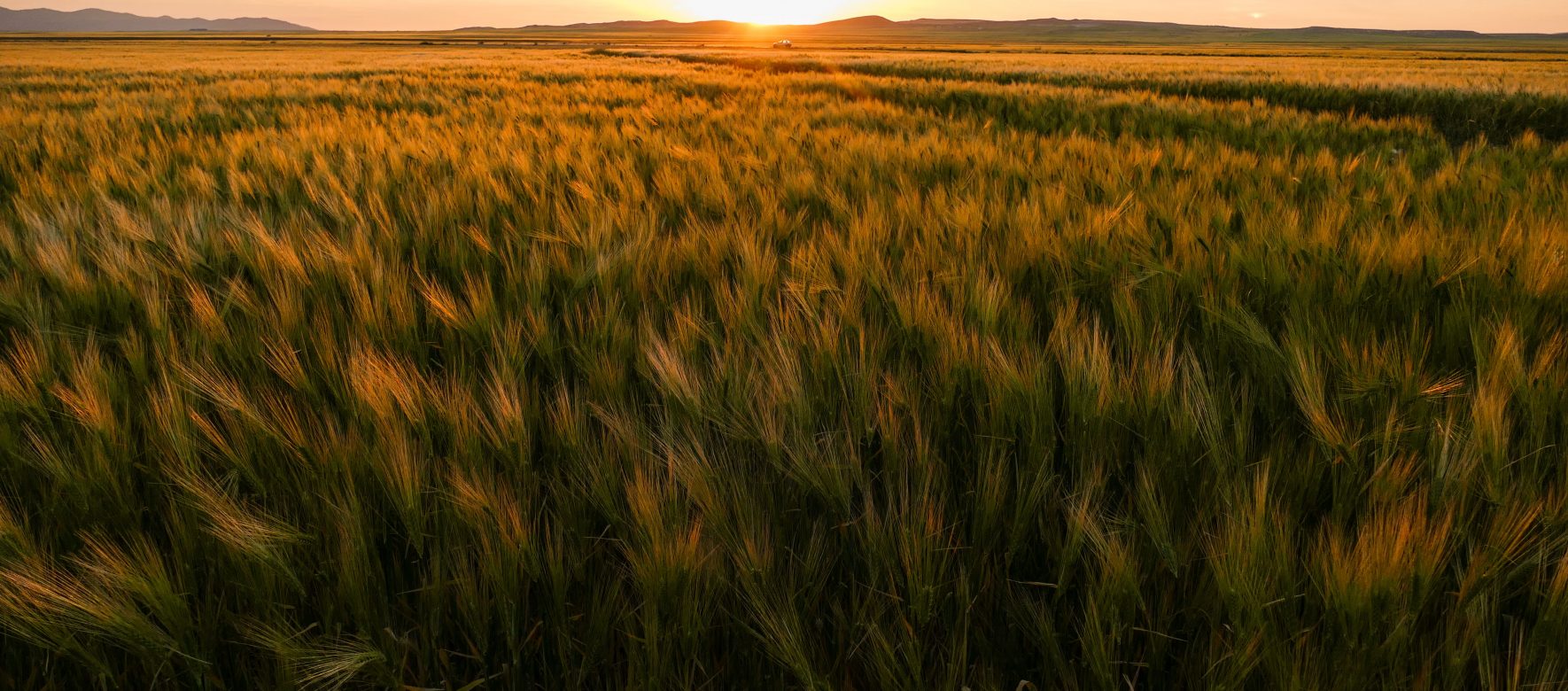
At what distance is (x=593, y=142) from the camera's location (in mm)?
4020

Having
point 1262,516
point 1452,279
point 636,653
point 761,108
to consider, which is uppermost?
point 761,108

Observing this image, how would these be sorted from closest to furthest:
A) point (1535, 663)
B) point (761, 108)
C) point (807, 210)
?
1. point (1535, 663)
2. point (807, 210)
3. point (761, 108)

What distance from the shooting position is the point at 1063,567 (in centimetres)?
68

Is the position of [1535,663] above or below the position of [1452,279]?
below

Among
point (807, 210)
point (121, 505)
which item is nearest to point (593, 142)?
point (807, 210)

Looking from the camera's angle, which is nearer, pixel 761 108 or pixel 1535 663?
pixel 1535 663

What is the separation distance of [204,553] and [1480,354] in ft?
5.66

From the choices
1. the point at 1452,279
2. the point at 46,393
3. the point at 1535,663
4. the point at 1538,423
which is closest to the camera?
the point at 1535,663

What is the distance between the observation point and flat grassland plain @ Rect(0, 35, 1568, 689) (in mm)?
631

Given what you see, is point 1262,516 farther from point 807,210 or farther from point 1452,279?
point 807,210

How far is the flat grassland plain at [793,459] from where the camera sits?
631 millimetres

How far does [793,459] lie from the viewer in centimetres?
81

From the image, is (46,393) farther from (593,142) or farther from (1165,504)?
(593,142)

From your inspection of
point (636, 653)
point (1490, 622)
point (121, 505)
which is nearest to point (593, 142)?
point (121, 505)
